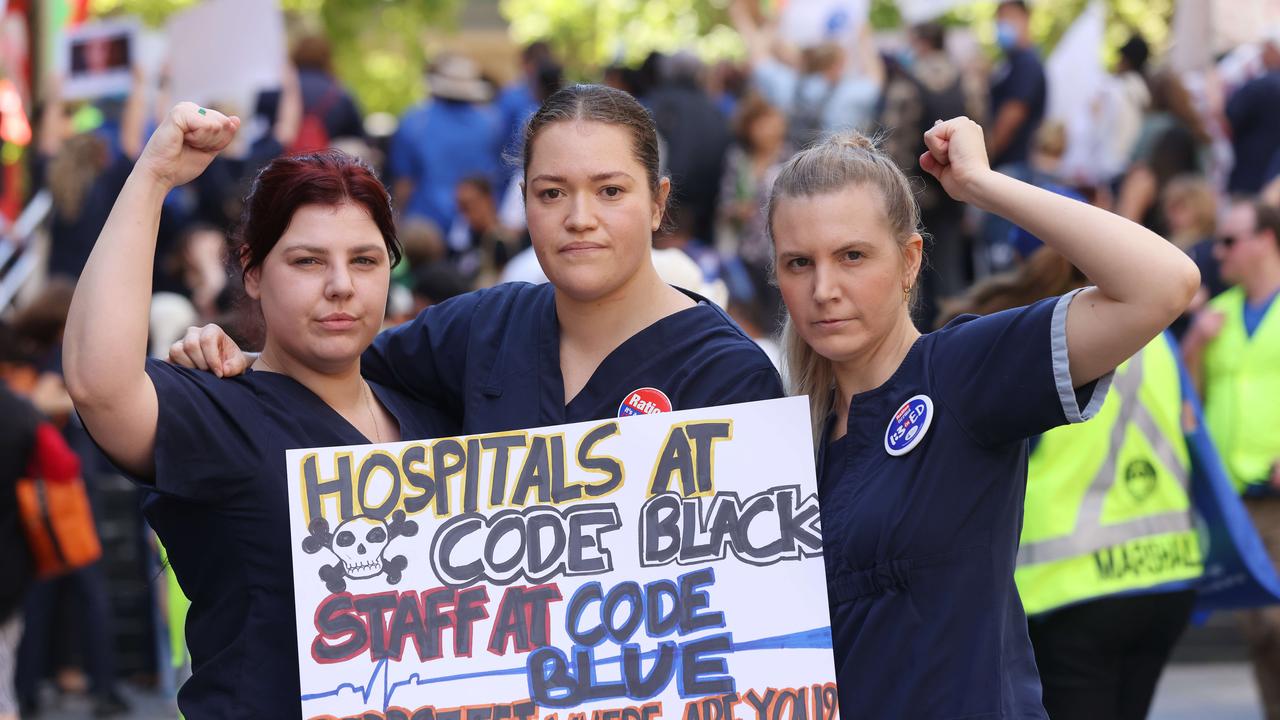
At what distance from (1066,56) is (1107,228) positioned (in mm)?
10368

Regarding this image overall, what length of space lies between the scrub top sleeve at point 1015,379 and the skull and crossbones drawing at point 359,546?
41.0 inches

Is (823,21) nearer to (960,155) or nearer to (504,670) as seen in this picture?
(960,155)

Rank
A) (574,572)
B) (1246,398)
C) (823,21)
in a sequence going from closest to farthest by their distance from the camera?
(574,572), (1246,398), (823,21)

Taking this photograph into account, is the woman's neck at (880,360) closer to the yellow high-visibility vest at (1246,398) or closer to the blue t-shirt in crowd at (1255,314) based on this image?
the yellow high-visibility vest at (1246,398)

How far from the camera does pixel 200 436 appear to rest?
9.38 ft

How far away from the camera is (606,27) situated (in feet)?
104

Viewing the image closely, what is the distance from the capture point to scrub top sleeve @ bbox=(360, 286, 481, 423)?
3.52 m

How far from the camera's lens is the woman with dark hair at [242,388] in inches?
109

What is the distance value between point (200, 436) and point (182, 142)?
533 millimetres

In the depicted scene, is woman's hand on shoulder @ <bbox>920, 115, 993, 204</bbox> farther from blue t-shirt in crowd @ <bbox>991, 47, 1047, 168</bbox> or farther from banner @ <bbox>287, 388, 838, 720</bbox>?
blue t-shirt in crowd @ <bbox>991, 47, 1047, 168</bbox>

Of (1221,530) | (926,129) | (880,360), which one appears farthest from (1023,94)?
(880,360)

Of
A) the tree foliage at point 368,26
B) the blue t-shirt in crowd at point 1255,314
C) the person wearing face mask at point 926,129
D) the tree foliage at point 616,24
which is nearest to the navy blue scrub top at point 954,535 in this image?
the blue t-shirt in crowd at point 1255,314

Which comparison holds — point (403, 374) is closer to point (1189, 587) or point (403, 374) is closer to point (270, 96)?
point (1189, 587)

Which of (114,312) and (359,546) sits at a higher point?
(114,312)
